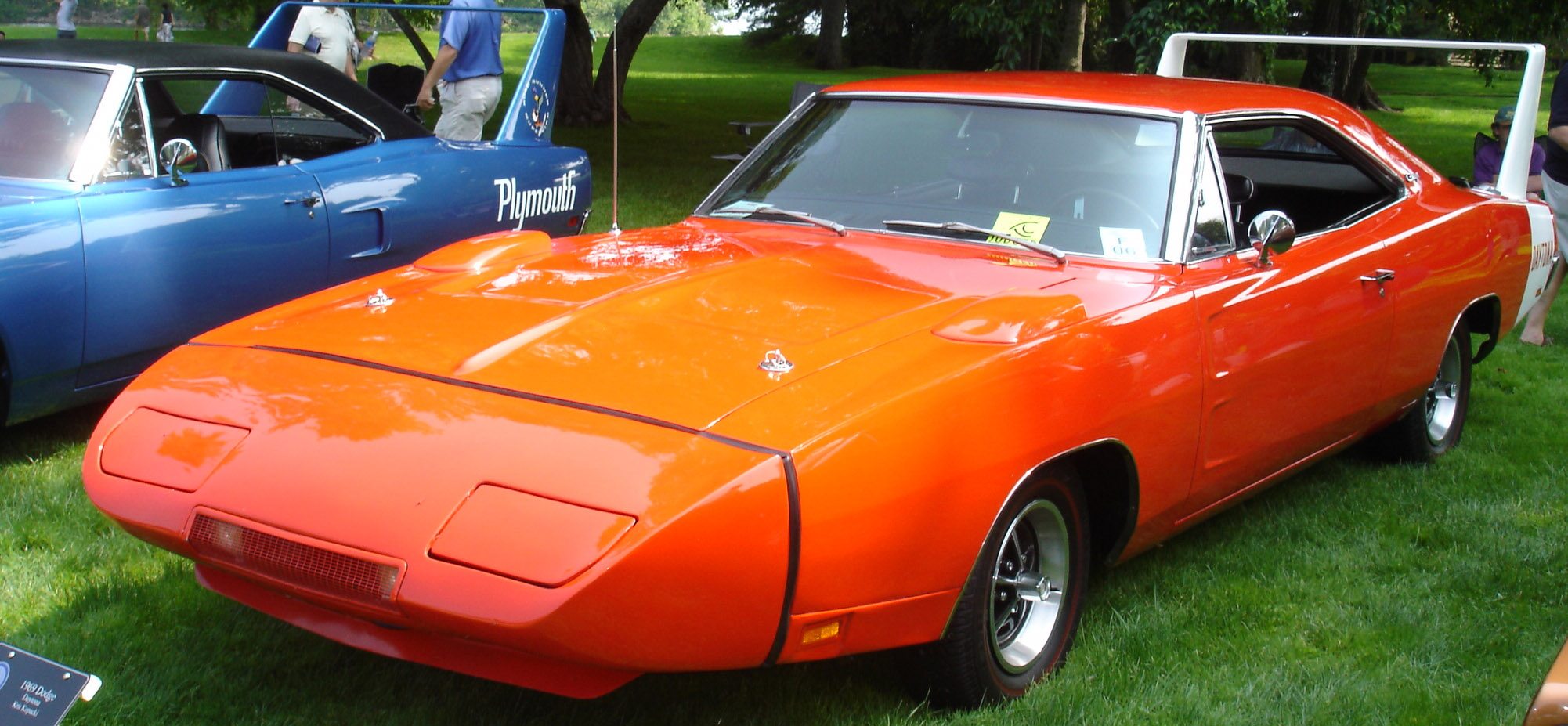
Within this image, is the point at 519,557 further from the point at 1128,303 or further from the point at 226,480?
the point at 1128,303

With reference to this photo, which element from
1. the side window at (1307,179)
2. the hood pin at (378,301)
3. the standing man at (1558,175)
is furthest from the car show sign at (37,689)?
the standing man at (1558,175)

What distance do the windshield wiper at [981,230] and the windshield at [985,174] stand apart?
12mm

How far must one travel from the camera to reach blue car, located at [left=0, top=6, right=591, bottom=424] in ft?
14.9

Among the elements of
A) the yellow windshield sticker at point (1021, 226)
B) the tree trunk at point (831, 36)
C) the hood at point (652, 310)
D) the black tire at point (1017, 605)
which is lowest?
the tree trunk at point (831, 36)

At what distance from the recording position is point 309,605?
9.07 feet

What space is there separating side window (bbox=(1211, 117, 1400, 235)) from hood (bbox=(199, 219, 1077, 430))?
6.01 ft

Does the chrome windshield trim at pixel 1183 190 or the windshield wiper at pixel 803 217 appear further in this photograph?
the windshield wiper at pixel 803 217

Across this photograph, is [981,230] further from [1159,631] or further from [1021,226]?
[1159,631]

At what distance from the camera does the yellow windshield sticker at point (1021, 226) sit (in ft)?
12.5

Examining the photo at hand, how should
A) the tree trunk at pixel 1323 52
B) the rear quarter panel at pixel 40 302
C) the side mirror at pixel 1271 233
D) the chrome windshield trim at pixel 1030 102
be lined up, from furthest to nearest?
the tree trunk at pixel 1323 52 → the rear quarter panel at pixel 40 302 → the chrome windshield trim at pixel 1030 102 → the side mirror at pixel 1271 233

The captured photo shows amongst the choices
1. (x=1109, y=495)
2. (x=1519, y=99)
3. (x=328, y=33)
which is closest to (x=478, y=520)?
(x=1109, y=495)

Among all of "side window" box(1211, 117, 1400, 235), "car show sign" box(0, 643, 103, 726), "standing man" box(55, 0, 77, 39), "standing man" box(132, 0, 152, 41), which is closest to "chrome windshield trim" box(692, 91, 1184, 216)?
"side window" box(1211, 117, 1400, 235)

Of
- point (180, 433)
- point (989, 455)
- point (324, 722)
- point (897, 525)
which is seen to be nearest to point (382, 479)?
point (180, 433)

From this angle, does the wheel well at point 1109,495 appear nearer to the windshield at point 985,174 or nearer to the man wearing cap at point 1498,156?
the windshield at point 985,174
